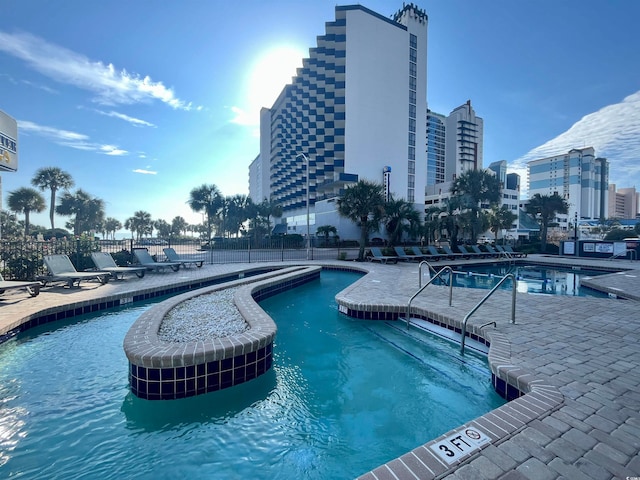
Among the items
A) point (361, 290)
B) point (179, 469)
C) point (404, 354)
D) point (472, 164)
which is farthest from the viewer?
point (472, 164)

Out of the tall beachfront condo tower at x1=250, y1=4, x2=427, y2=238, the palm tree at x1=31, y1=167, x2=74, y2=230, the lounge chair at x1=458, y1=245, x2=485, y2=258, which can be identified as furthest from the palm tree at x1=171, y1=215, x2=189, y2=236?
the lounge chair at x1=458, y1=245, x2=485, y2=258

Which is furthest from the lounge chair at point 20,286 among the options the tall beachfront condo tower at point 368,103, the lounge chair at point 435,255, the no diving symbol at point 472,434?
the tall beachfront condo tower at point 368,103

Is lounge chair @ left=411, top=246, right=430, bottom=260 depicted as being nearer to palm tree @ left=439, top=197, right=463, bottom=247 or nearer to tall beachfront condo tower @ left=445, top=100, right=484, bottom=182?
palm tree @ left=439, top=197, right=463, bottom=247

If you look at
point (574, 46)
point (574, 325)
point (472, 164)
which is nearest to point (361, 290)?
point (574, 325)

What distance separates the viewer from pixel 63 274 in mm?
8984

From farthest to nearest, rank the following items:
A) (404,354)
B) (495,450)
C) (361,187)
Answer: (361,187)
(404,354)
(495,450)

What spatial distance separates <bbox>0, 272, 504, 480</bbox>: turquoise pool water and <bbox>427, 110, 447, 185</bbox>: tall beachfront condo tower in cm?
9836

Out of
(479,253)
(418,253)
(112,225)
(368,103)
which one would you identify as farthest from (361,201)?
(112,225)

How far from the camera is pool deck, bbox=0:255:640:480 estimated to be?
78.1 inches

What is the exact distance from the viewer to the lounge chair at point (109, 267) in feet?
35.0

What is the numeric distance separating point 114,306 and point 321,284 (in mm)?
7205

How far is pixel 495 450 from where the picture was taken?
2141 mm

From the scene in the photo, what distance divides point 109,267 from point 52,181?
3600cm

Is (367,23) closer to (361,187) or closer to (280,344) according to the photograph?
(361,187)
